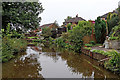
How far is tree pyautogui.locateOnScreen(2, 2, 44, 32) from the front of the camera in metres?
11.4

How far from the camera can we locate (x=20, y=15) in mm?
12273

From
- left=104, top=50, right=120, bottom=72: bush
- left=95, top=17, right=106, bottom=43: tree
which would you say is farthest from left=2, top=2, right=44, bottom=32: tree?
left=95, top=17, right=106, bottom=43: tree

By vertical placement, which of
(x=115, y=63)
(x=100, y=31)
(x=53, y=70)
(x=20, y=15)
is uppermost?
(x=20, y=15)

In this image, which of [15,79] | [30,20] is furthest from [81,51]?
[15,79]

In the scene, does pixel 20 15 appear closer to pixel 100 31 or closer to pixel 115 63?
pixel 115 63

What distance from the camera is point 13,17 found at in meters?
11.5

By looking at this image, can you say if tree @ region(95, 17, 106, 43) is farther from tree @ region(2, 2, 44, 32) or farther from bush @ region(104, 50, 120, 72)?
bush @ region(104, 50, 120, 72)

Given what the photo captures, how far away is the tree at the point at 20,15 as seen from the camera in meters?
11.4

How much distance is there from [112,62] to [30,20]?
948cm

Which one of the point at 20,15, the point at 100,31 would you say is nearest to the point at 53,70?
the point at 20,15

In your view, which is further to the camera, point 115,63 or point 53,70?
point 53,70

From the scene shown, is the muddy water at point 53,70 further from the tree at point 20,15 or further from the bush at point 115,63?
the tree at point 20,15

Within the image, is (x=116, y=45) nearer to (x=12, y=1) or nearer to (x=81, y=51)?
(x=81, y=51)

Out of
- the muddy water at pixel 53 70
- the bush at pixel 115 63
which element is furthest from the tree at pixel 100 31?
the bush at pixel 115 63
